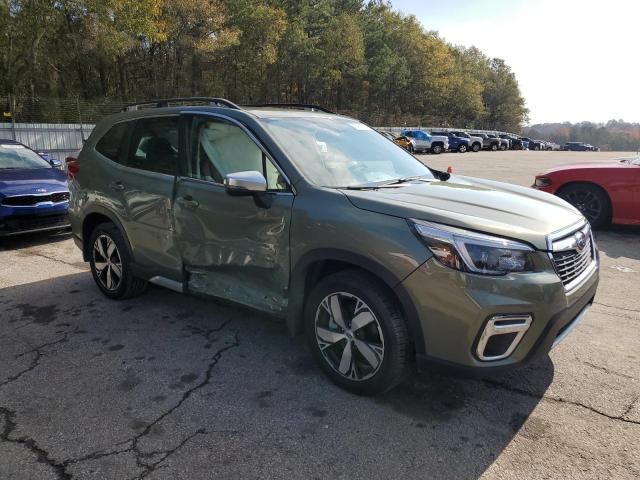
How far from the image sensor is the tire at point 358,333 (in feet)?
8.97

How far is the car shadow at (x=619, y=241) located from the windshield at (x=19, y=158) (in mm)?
8707

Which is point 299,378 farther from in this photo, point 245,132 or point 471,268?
point 245,132

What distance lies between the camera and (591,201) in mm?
7598

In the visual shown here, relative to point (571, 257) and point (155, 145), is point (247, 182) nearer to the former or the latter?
point (155, 145)

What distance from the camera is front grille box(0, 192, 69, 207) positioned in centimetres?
662

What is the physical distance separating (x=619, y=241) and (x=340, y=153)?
556cm

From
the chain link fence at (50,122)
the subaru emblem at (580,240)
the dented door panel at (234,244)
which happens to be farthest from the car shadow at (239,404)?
the chain link fence at (50,122)

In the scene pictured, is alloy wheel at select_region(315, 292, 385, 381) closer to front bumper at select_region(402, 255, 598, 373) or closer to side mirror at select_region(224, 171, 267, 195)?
front bumper at select_region(402, 255, 598, 373)

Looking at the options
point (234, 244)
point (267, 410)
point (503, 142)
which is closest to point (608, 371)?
point (267, 410)

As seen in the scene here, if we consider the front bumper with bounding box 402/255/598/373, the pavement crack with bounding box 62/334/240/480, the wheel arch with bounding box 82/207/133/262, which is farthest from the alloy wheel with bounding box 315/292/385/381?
the wheel arch with bounding box 82/207/133/262

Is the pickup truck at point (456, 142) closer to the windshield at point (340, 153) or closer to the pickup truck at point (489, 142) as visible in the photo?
the pickup truck at point (489, 142)

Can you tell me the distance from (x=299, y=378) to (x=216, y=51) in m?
30.7

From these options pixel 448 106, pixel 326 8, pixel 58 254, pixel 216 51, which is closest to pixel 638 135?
pixel 448 106

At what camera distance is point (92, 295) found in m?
4.85
